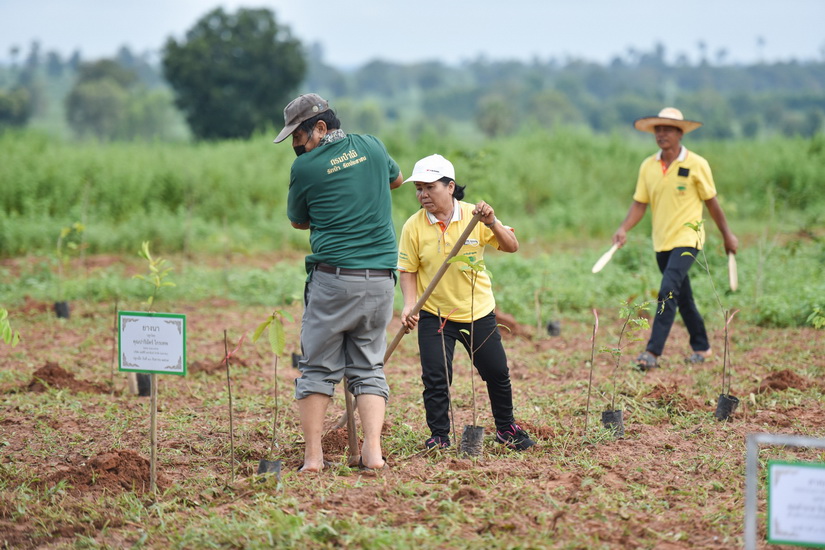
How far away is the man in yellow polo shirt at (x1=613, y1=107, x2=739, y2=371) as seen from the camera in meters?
6.18

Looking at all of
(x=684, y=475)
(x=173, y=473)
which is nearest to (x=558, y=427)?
(x=684, y=475)

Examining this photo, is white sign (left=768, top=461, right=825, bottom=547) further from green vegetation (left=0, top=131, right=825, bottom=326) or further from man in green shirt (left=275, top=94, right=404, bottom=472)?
green vegetation (left=0, top=131, right=825, bottom=326)

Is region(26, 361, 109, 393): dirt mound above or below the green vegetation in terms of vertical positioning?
below

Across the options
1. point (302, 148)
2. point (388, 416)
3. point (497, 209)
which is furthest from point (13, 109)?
point (302, 148)

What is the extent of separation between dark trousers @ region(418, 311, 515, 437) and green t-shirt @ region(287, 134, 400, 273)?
0.52 metres

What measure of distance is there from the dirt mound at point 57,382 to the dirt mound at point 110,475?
5.83ft

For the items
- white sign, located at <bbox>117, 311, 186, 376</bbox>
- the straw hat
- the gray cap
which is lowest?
white sign, located at <bbox>117, 311, 186, 376</bbox>

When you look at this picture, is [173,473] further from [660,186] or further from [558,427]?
[660,186]

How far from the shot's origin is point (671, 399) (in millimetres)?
5273

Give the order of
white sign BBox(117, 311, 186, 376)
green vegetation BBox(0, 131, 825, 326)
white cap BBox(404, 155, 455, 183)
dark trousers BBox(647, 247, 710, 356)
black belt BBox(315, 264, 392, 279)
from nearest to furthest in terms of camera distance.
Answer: white sign BBox(117, 311, 186, 376) → black belt BBox(315, 264, 392, 279) → white cap BBox(404, 155, 455, 183) → dark trousers BBox(647, 247, 710, 356) → green vegetation BBox(0, 131, 825, 326)

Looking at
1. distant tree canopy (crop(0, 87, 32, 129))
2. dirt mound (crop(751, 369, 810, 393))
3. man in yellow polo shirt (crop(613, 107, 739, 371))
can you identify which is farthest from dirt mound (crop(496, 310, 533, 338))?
distant tree canopy (crop(0, 87, 32, 129))

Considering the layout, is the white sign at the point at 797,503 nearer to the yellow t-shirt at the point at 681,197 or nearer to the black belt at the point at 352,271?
the black belt at the point at 352,271

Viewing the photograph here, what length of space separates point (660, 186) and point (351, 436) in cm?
333

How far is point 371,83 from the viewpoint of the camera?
125438mm
